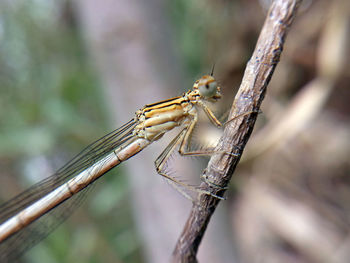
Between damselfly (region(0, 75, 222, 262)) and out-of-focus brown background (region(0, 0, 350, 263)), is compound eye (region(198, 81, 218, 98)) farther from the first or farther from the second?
out-of-focus brown background (region(0, 0, 350, 263))

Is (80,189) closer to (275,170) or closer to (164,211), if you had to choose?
(164,211)

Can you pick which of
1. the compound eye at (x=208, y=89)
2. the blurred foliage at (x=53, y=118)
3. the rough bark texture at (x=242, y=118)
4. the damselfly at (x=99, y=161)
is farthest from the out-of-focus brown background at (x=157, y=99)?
the rough bark texture at (x=242, y=118)

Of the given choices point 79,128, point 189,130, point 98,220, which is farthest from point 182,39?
point 189,130

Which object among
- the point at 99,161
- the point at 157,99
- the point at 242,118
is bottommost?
the point at 242,118

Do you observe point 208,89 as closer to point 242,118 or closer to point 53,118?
point 242,118

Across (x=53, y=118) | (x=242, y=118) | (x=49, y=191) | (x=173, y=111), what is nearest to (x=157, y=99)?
(x=173, y=111)

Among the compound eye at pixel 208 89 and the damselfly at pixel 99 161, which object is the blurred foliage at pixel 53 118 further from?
the compound eye at pixel 208 89
